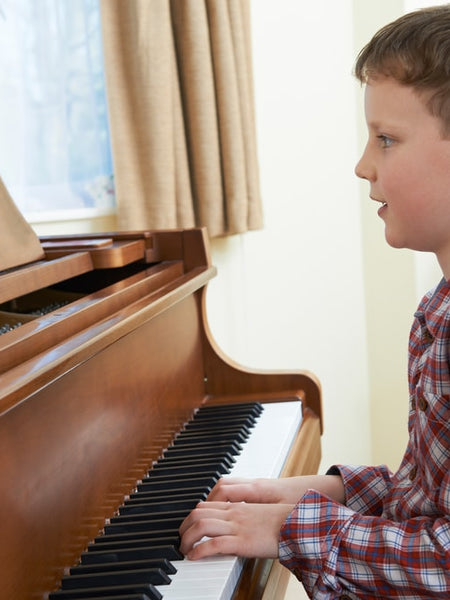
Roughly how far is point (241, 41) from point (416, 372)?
1942 mm

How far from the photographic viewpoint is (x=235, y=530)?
113 centimetres

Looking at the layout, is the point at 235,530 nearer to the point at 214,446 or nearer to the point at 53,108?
the point at 214,446

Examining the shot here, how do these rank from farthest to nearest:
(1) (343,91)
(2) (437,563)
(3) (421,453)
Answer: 1. (1) (343,91)
2. (3) (421,453)
3. (2) (437,563)

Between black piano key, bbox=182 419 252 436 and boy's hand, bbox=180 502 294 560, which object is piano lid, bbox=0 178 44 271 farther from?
boy's hand, bbox=180 502 294 560

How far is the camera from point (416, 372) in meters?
1.21

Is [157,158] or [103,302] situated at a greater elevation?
[157,158]

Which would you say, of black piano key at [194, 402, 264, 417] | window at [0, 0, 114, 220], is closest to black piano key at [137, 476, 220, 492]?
black piano key at [194, 402, 264, 417]

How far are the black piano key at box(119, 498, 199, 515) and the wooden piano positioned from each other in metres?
0.03

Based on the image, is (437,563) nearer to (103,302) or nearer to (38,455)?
(38,455)

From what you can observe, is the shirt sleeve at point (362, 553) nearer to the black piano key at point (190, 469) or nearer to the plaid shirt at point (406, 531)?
the plaid shirt at point (406, 531)

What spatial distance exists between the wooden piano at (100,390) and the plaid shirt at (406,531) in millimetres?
92

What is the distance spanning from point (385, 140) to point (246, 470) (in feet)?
1.96

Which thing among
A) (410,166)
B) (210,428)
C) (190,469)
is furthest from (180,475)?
(410,166)

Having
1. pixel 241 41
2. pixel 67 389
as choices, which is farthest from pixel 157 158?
pixel 67 389
